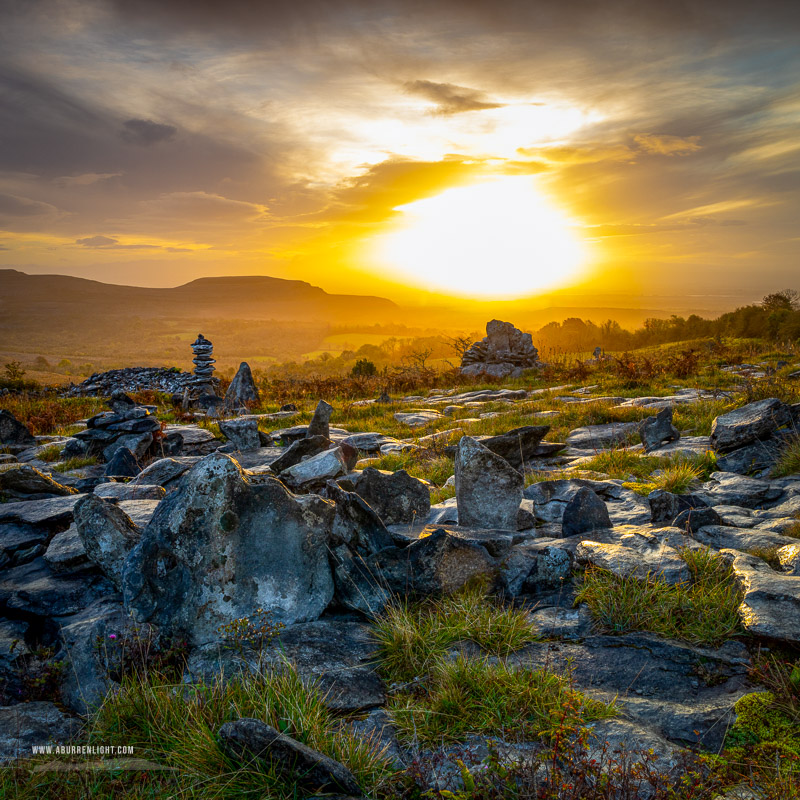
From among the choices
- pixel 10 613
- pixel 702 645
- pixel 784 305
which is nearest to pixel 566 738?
pixel 702 645

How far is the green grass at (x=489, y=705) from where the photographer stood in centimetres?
287

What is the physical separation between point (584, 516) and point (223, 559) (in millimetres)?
3602

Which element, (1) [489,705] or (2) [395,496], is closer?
(1) [489,705]

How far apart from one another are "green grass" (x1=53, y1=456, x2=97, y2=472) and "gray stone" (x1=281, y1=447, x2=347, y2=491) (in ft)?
19.2

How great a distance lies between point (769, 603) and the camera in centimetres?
355

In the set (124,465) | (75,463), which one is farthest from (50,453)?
(124,465)

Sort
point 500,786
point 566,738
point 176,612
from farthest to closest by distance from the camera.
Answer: point 176,612 < point 566,738 < point 500,786

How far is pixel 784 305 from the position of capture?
150ft

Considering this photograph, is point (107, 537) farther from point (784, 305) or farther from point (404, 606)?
point (784, 305)

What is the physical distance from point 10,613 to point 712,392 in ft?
50.3

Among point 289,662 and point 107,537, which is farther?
point 107,537

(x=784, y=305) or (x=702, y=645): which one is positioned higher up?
(x=784, y=305)

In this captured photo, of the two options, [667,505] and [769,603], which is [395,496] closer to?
[667,505]

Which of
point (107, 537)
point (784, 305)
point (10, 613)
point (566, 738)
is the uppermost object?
point (784, 305)
